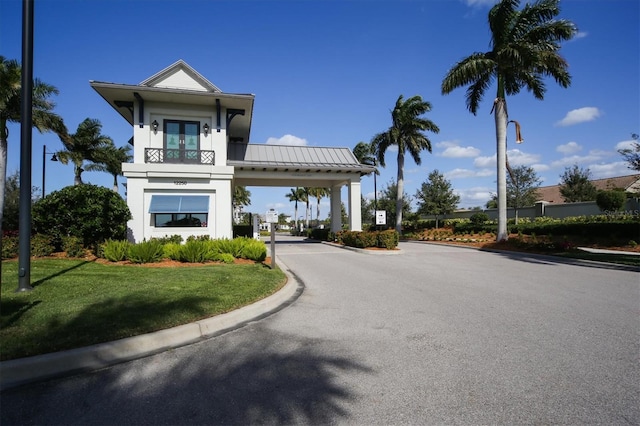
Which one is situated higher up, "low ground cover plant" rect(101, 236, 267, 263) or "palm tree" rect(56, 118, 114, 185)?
"palm tree" rect(56, 118, 114, 185)

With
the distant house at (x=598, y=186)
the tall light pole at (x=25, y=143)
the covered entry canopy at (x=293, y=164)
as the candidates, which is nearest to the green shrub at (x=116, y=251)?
the tall light pole at (x=25, y=143)

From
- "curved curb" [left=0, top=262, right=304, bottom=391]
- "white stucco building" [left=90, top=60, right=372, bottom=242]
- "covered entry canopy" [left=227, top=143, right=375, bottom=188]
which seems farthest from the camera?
"covered entry canopy" [left=227, top=143, right=375, bottom=188]

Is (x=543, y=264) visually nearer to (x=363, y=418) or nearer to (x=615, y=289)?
(x=615, y=289)

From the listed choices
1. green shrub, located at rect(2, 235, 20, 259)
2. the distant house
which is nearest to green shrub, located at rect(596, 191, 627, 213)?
the distant house

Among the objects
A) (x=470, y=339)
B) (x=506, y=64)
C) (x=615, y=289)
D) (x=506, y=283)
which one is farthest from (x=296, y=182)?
(x=470, y=339)

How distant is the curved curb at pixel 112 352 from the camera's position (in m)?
3.72

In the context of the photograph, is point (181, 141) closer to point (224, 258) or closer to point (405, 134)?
point (224, 258)

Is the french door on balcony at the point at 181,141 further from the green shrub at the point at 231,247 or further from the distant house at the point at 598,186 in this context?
the distant house at the point at 598,186

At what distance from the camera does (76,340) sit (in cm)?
438

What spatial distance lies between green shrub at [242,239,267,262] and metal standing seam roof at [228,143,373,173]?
906cm

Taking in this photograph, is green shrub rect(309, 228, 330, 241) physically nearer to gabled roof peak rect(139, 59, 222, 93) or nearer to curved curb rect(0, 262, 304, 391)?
gabled roof peak rect(139, 59, 222, 93)

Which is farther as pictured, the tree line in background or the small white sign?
the tree line in background

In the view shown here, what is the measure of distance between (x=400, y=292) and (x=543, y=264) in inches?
334

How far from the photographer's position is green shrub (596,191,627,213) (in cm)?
2634
